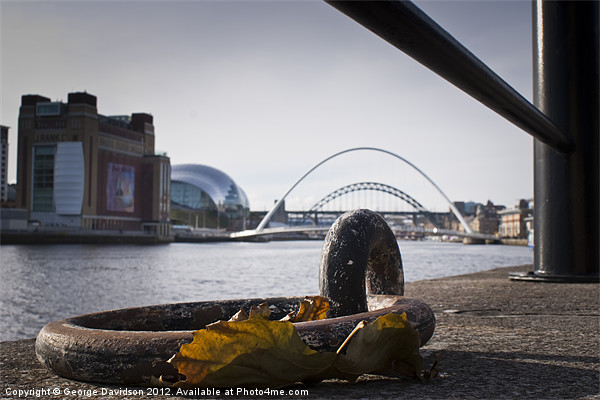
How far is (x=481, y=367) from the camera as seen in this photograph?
1.67 m

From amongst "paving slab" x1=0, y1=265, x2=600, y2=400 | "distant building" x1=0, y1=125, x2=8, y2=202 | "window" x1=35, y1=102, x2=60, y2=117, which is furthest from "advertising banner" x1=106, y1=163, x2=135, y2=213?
"paving slab" x1=0, y1=265, x2=600, y2=400

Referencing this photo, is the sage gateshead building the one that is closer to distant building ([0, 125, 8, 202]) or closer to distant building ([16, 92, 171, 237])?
distant building ([0, 125, 8, 202])

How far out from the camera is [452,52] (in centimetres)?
148

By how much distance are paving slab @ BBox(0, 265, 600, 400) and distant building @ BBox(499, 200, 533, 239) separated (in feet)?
275

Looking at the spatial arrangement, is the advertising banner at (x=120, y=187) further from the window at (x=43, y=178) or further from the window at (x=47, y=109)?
the window at (x=47, y=109)

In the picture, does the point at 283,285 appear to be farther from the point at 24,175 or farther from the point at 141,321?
the point at 24,175

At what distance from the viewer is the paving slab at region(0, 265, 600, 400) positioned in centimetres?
135

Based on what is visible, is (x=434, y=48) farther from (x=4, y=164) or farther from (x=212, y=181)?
(x=4, y=164)

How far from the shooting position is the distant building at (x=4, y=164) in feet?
314

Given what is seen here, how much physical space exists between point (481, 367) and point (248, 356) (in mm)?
764

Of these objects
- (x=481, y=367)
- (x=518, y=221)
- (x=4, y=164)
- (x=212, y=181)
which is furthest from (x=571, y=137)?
(x=4, y=164)

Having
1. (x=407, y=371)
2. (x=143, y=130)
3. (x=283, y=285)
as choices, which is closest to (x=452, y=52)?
(x=407, y=371)

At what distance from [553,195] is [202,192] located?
350 feet

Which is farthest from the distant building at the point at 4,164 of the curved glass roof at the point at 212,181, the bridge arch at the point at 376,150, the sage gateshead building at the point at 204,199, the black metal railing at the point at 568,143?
the black metal railing at the point at 568,143
